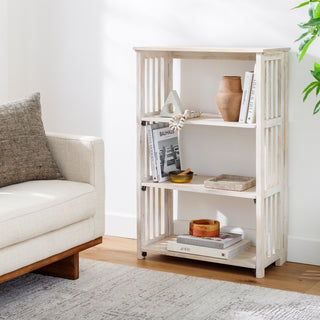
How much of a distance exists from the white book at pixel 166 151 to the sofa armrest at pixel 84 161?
0.36m

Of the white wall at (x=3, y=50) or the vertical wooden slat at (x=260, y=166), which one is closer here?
the vertical wooden slat at (x=260, y=166)

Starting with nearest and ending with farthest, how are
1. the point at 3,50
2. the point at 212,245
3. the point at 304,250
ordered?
the point at 212,245
the point at 304,250
the point at 3,50

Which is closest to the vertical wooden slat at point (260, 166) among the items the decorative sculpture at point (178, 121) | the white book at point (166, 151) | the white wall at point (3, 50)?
the decorative sculpture at point (178, 121)

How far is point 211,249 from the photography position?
10.5ft

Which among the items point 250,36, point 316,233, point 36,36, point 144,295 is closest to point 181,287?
point 144,295

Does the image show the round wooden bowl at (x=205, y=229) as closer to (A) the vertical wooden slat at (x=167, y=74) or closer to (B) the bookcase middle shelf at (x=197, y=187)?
(B) the bookcase middle shelf at (x=197, y=187)

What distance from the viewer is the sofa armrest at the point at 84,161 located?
301cm

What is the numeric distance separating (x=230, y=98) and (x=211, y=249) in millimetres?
713

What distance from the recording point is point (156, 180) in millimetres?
3336

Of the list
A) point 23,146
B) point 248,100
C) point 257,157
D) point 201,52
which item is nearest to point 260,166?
point 257,157

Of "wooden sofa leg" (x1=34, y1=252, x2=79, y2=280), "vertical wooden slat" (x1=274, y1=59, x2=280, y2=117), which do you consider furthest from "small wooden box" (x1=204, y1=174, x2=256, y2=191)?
"wooden sofa leg" (x1=34, y1=252, x2=79, y2=280)

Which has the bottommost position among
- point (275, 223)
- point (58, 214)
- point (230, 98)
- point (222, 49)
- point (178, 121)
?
point (275, 223)

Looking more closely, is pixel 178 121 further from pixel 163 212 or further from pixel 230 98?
pixel 163 212

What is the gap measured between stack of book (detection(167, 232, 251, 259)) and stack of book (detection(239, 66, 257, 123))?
589 millimetres
